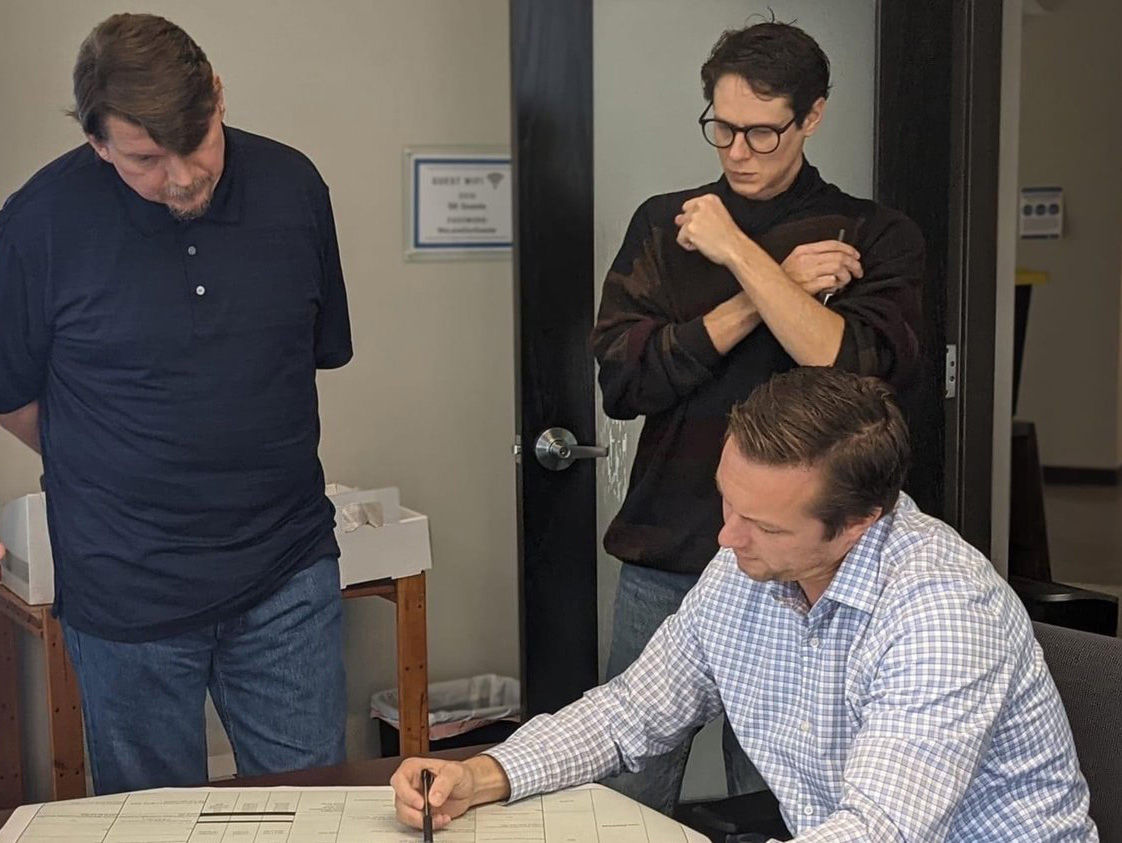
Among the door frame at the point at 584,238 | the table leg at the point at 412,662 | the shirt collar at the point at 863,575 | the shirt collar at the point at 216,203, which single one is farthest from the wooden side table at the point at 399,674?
the shirt collar at the point at 863,575

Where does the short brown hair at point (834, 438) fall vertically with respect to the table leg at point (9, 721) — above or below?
above

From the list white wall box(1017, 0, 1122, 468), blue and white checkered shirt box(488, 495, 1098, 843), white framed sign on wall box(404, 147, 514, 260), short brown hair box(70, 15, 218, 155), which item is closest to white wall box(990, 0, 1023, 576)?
white framed sign on wall box(404, 147, 514, 260)

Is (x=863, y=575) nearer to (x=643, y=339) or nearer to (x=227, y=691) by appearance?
(x=643, y=339)

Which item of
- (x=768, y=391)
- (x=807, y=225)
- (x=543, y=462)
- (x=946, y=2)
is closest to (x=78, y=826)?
(x=768, y=391)

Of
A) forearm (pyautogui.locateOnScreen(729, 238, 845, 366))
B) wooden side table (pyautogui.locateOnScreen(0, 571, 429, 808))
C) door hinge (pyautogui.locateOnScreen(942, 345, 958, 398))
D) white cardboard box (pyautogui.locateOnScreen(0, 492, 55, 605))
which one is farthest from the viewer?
wooden side table (pyautogui.locateOnScreen(0, 571, 429, 808))

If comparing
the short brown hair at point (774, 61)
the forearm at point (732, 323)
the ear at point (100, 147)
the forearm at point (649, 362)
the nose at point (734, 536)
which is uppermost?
the short brown hair at point (774, 61)

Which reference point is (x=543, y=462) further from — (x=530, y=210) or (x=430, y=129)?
(x=430, y=129)

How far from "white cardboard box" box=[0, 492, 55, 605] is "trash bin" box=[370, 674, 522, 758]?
737 mm

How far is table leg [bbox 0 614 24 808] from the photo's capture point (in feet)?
8.75

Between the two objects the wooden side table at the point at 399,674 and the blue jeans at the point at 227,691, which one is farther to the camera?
the wooden side table at the point at 399,674

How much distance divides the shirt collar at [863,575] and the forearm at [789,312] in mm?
749

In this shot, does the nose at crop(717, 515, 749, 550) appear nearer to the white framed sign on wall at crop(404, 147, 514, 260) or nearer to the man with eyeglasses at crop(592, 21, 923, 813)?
the man with eyeglasses at crop(592, 21, 923, 813)

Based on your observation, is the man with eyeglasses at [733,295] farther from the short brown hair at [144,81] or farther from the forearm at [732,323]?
the short brown hair at [144,81]

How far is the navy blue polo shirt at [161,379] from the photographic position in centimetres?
195
